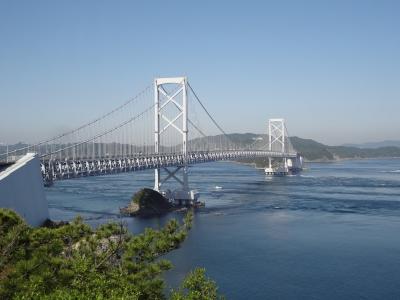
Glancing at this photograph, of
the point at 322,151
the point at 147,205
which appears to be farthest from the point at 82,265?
the point at 322,151

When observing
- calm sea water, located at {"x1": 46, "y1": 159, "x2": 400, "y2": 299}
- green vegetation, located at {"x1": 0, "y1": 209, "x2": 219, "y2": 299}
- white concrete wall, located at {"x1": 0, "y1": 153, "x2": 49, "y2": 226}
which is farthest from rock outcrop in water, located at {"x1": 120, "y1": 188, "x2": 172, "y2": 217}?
green vegetation, located at {"x1": 0, "y1": 209, "x2": 219, "y2": 299}

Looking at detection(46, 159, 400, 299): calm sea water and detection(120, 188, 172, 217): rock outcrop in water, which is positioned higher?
detection(120, 188, 172, 217): rock outcrop in water

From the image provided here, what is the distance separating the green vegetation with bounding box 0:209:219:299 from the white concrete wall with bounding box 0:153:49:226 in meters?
5.50

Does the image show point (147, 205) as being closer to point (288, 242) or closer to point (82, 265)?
point (288, 242)

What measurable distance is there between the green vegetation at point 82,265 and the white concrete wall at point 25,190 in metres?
5.50

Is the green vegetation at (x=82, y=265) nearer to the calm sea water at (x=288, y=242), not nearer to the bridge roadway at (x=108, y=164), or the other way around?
the calm sea water at (x=288, y=242)

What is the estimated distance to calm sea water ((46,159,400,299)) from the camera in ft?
47.4

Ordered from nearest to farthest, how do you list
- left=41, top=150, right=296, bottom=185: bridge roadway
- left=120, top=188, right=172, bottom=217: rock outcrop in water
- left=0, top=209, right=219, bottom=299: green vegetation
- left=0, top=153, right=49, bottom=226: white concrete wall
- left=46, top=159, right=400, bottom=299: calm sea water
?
left=0, top=209, right=219, bottom=299: green vegetation < left=0, top=153, right=49, bottom=226: white concrete wall < left=46, top=159, right=400, bottom=299: calm sea water < left=41, top=150, right=296, bottom=185: bridge roadway < left=120, top=188, right=172, bottom=217: rock outcrop in water

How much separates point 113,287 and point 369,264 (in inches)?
467

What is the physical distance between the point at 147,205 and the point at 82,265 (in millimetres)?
22160

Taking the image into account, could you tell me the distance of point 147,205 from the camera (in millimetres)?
28844

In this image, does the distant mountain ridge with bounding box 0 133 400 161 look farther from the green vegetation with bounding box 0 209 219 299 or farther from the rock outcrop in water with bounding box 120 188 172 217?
the green vegetation with bounding box 0 209 219 299

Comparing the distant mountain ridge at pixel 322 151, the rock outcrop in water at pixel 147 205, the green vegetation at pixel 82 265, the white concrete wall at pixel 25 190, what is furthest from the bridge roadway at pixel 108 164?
the distant mountain ridge at pixel 322 151

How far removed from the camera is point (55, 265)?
6902 mm
